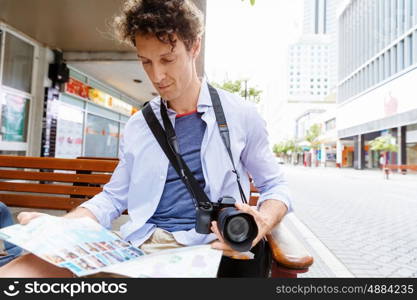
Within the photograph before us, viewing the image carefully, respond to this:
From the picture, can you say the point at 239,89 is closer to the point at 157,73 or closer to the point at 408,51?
the point at 157,73

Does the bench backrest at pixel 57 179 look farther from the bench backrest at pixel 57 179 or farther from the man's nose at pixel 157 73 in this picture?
the man's nose at pixel 157 73

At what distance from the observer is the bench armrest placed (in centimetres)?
113

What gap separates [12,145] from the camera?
8.20m

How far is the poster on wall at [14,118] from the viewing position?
789 centimetres

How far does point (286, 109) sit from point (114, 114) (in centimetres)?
9260

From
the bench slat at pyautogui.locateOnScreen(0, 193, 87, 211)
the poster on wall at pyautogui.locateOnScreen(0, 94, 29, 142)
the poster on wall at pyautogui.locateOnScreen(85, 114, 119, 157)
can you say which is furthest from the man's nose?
the poster on wall at pyautogui.locateOnScreen(85, 114, 119, 157)

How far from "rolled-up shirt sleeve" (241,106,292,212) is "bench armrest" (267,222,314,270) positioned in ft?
0.87

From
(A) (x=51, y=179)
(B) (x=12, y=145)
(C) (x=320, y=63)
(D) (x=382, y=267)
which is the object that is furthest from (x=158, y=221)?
(C) (x=320, y=63)

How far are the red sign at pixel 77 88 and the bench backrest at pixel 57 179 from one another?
23.3ft

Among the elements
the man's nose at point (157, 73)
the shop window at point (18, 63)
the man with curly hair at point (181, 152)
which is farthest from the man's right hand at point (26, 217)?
the shop window at point (18, 63)

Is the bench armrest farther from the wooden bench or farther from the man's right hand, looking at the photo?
the wooden bench

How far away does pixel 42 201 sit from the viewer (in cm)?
356

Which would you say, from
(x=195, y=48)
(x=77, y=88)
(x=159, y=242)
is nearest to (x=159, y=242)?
(x=159, y=242)

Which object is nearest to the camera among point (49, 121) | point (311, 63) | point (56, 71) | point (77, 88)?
point (49, 121)
